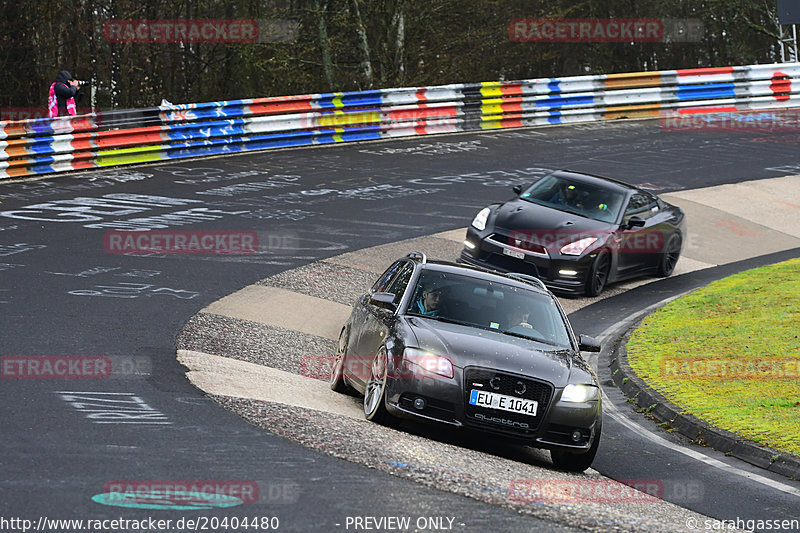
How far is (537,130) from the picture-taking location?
29531 millimetres

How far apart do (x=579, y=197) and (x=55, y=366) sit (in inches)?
387

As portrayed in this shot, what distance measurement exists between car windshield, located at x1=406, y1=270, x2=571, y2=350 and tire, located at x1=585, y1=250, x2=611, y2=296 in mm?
6242

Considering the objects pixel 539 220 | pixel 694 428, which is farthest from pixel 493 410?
pixel 539 220

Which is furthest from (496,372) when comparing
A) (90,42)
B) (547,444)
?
(90,42)

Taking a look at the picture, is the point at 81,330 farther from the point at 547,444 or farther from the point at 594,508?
the point at 594,508

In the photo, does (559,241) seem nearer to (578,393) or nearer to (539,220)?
(539,220)

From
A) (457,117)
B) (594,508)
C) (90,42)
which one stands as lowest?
(594,508)

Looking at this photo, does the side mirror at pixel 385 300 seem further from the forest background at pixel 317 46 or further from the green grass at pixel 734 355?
the forest background at pixel 317 46

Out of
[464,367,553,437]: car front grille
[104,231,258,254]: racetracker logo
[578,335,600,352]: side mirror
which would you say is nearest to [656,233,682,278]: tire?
[104,231,258,254]: racetracker logo

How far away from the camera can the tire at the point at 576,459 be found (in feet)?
29.8

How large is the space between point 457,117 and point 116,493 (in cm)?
2284

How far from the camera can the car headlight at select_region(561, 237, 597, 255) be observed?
53.9 feet

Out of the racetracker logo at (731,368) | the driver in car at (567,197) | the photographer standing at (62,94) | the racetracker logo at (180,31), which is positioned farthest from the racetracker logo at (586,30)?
the racetracker logo at (731,368)

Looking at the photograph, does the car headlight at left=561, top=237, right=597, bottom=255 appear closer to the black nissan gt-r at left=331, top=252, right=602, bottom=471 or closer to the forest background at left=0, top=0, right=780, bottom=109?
the black nissan gt-r at left=331, top=252, right=602, bottom=471
